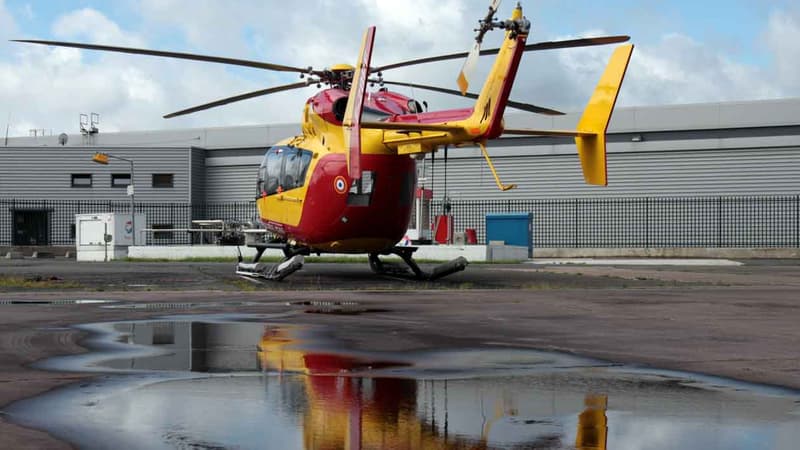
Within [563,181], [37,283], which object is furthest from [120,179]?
[37,283]

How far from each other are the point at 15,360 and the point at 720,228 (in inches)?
1449

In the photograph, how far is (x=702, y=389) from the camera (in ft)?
20.8

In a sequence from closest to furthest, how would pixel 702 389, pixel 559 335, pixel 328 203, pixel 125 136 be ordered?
pixel 702 389 → pixel 559 335 → pixel 328 203 → pixel 125 136

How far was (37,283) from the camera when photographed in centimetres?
1775

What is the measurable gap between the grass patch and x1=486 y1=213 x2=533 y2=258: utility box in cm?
1966

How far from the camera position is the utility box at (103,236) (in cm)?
3497

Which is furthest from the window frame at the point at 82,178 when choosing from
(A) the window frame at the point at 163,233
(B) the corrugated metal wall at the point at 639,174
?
(B) the corrugated metal wall at the point at 639,174

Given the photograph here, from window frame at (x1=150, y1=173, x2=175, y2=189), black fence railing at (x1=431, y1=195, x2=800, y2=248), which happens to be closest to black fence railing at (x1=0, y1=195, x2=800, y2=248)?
black fence railing at (x1=431, y1=195, x2=800, y2=248)

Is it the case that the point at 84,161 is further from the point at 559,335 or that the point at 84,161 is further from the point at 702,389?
the point at 702,389

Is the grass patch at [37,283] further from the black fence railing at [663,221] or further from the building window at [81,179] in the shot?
the building window at [81,179]

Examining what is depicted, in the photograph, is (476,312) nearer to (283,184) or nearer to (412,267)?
(412,267)

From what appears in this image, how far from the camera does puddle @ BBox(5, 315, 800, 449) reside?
4.82 m

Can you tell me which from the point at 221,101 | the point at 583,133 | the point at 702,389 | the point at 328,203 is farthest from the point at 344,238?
the point at 702,389

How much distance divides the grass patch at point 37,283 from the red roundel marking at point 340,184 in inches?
195
